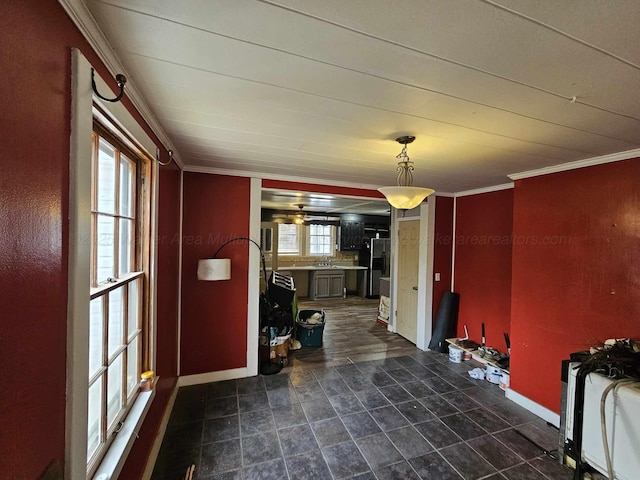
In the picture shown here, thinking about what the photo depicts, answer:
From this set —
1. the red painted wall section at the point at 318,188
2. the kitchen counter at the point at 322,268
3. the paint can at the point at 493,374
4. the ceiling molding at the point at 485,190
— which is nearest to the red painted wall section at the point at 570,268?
the paint can at the point at 493,374

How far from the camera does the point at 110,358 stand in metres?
1.37

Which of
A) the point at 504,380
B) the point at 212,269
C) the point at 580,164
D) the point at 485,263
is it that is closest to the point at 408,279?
the point at 485,263

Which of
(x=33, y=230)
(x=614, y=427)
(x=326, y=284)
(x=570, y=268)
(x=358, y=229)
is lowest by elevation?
(x=326, y=284)

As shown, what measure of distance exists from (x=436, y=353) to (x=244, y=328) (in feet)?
8.88

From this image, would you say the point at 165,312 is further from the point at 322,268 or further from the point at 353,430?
the point at 322,268

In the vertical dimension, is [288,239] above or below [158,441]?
above

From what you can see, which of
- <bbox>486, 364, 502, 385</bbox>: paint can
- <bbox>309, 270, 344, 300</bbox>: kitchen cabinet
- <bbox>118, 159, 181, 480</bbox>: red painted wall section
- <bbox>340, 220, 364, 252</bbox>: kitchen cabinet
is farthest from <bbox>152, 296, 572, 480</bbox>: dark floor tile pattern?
<bbox>340, 220, 364, 252</bbox>: kitchen cabinet

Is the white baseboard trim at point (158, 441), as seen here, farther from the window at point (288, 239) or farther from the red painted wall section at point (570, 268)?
the window at point (288, 239)

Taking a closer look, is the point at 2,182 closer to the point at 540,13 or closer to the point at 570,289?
the point at 540,13

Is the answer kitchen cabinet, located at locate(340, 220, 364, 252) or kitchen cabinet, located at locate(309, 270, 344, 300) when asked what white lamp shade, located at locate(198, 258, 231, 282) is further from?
kitchen cabinet, located at locate(340, 220, 364, 252)

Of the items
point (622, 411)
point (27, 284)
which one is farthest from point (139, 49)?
point (622, 411)

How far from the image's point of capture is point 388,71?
1.16 m

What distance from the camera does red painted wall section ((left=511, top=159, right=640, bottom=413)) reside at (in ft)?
6.88

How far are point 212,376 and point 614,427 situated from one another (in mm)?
3270
